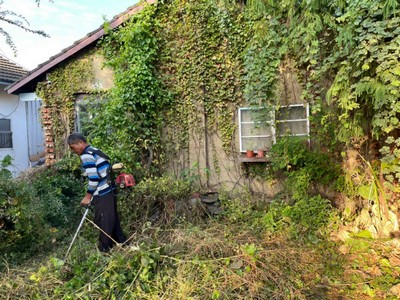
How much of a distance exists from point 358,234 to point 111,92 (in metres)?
5.67

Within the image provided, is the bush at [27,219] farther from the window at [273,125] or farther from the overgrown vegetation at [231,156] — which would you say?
the window at [273,125]

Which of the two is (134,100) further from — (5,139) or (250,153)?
(5,139)

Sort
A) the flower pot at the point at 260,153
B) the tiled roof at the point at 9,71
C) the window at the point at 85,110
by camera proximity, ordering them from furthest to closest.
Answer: the tiled roof at the point at 9,71 < the window at the point at 85,110 < the flower pot at the point at 260,153

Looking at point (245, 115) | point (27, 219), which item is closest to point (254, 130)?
point (245, 115)

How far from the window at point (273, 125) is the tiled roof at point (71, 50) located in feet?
11.2

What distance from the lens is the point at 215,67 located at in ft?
25.0

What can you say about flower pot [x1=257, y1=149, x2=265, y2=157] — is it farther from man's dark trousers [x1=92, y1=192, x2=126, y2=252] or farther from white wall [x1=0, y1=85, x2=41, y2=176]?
white wall [x1=0, y1=85, x2=41, y2=176]

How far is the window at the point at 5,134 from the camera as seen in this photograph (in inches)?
471

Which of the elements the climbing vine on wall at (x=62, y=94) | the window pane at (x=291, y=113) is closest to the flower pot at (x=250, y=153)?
the window pane at (x=291, y=113)

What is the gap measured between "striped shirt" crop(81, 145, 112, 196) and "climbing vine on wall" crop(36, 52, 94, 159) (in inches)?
168

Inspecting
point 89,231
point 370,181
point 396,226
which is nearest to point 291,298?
point 396,226

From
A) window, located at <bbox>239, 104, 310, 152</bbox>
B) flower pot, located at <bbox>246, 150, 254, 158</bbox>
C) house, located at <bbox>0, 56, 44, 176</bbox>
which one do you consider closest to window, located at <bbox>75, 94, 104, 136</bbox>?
window, located at <bbox>239, 104, 310, 152</bbox>

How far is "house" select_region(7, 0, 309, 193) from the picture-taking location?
7.36 m

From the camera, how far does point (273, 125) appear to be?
23.1ft
